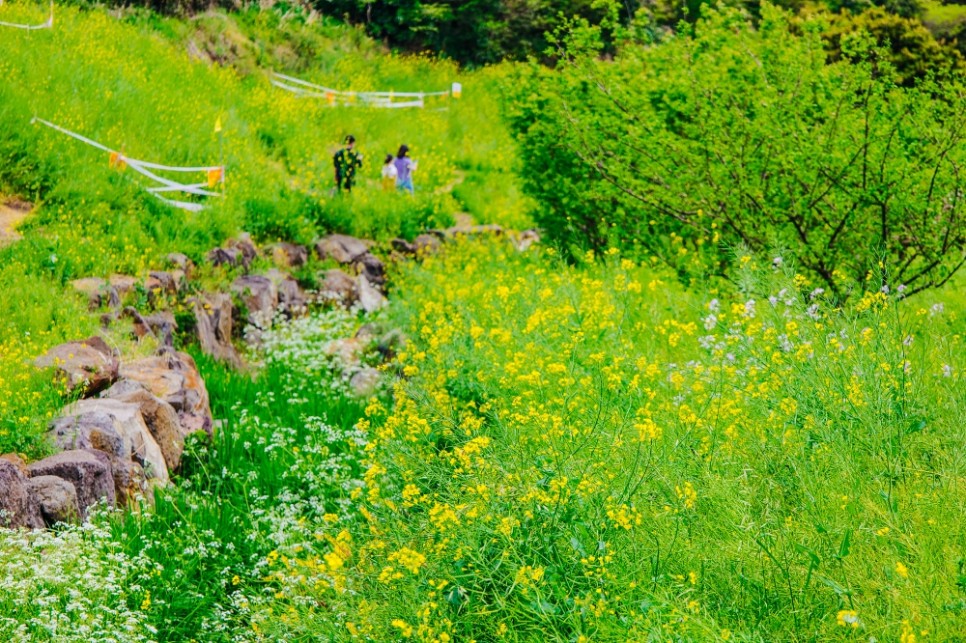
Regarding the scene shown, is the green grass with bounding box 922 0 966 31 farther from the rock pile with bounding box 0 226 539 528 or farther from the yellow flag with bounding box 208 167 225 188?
the yellow flag with bounding box 208 167 225 188

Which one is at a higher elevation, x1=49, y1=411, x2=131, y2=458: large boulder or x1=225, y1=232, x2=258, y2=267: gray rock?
x1=49, y1=411, x2=131, y2=458: large boulder

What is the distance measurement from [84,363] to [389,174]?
31.5 feet

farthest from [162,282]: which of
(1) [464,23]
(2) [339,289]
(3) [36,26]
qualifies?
(1) [464,23]

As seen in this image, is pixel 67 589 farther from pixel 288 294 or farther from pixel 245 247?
pixel 245 247

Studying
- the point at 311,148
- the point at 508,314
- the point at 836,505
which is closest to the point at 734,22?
the point at 508,314

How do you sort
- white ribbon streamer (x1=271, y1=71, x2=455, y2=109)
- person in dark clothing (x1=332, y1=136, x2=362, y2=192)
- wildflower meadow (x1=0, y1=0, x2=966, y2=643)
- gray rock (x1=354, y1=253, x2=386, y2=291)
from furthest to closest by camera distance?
white ribbon streamer (x1=271, y1=71, x2=455, y2=109) → person in dark clothing (x1=332, y1=136, x2=362, y2=192) → gray rock (x1=354, y1=253, x2=386, y2=291) → wildflower meadow (x1=0, y1=0, x2=966, y2=643)

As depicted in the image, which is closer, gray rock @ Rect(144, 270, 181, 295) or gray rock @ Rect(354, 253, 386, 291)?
gray rock @ Rect(144, 270, 181, 295)

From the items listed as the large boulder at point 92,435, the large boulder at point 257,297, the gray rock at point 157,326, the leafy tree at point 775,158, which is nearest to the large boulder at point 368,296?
the large boulder at point 257,297

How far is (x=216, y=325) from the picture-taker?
38.0 ft

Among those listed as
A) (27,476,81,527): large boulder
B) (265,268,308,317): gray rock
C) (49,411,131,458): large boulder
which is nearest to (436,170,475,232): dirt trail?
(265,268,308,317): gray rock

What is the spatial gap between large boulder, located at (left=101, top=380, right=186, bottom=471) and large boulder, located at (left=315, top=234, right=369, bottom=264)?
21.1ft

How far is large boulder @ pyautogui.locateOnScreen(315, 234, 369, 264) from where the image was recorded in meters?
14.7

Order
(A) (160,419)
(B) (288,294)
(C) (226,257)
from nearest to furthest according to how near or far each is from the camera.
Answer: (A) (160,419) < (C) (226,257) < (B) (288,294)

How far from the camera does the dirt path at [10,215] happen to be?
11.2 m
